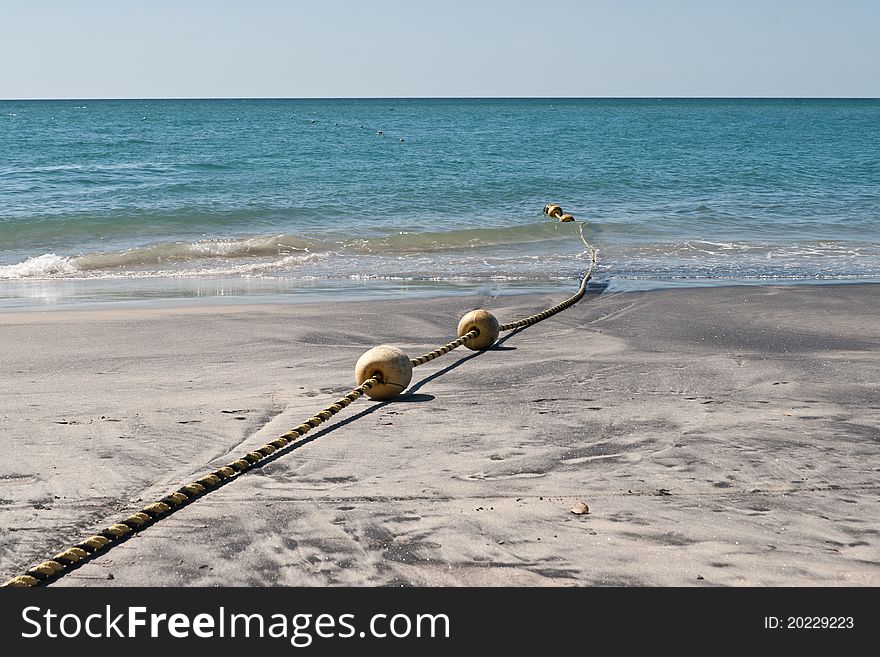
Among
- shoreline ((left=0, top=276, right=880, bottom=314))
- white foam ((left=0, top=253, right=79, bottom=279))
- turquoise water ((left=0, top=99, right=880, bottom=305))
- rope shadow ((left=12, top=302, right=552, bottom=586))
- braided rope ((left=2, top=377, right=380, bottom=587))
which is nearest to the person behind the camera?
braided rope ((left=2, top=377, right=380, bottom=587))

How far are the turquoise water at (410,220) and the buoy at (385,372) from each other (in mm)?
4853

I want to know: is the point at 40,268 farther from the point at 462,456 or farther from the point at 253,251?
the point at 462,456

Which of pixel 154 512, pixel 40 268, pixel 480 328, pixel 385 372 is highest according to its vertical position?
pixel 40 268

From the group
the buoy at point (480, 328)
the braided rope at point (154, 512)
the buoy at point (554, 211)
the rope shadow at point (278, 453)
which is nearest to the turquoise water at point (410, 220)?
the buoy at point (554, 211)

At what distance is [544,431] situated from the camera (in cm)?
552

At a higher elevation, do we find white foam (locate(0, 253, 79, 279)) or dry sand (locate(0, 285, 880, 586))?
white foam (locate(0, 253, 79, 279))

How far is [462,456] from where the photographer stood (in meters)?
5.09

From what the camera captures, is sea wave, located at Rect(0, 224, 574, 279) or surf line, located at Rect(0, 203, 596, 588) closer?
surf line, located at Rect(0, 203, 596, 588)

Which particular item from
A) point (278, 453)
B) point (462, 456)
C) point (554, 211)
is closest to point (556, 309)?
point (462, 456)

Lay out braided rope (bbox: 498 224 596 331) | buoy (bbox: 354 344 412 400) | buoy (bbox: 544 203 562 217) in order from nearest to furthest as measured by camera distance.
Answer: buoy (bbox: 354 344 412 400) < braided rope (bbox: 498 224 596 331) < buoy (bbox: 544 203 562 217)

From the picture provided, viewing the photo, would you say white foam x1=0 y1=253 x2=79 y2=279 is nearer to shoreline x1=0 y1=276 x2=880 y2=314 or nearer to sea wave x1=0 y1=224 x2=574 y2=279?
sea wave x1=0 y1=224 x2=574 y2=279

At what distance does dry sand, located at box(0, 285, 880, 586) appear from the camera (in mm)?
3855

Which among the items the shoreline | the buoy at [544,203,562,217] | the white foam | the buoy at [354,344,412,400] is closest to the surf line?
the buoy at [354,344,412,400]

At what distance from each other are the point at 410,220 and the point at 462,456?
14207 mm
